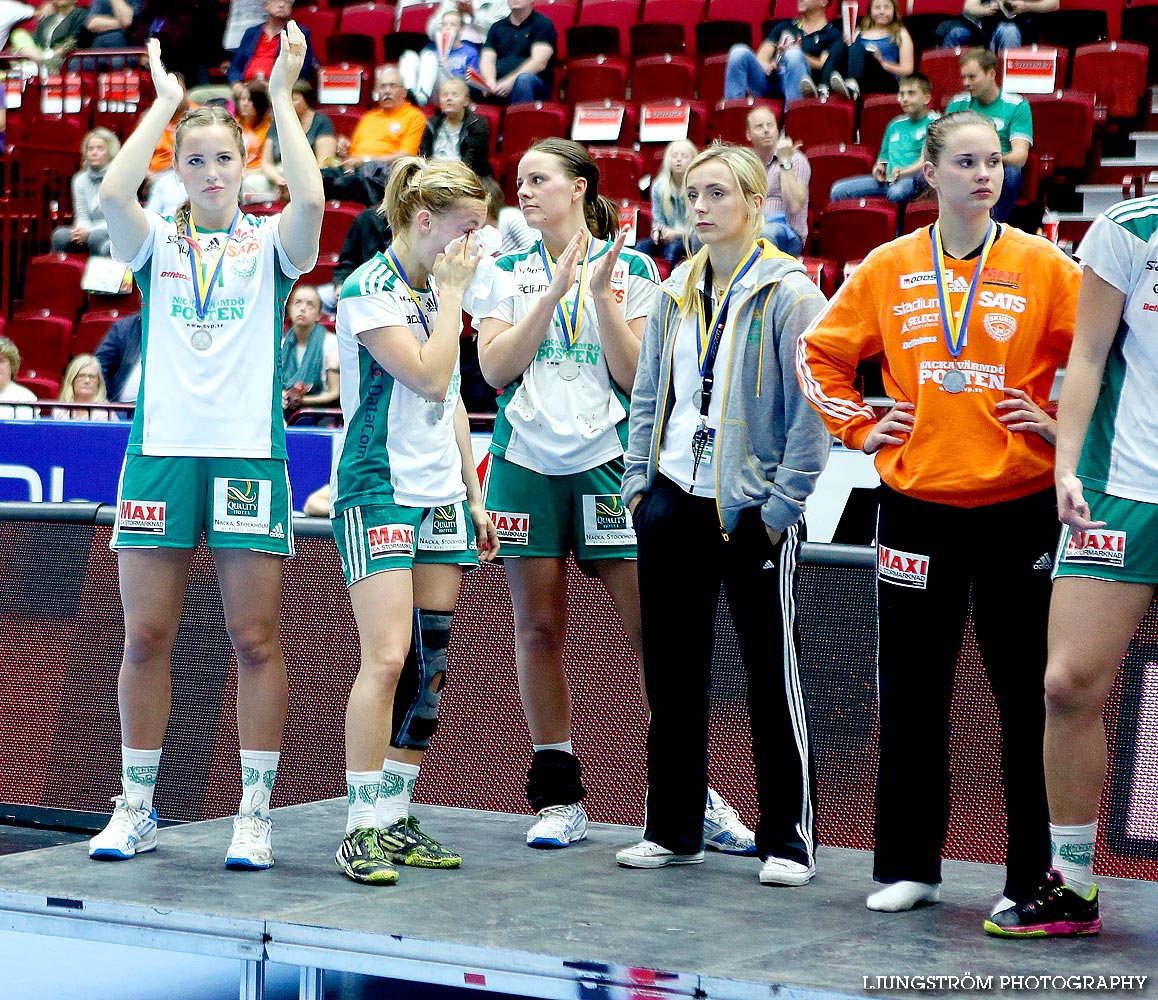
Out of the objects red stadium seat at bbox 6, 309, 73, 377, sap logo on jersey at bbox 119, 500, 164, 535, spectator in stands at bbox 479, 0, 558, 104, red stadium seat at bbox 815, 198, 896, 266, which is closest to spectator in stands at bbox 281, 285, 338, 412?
red stadium seat at bbox 6, 309, 73, 377

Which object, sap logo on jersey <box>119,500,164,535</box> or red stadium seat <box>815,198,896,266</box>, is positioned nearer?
sap logo on jersey <box>119,500,164,535</box>

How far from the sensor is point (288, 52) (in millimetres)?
3600

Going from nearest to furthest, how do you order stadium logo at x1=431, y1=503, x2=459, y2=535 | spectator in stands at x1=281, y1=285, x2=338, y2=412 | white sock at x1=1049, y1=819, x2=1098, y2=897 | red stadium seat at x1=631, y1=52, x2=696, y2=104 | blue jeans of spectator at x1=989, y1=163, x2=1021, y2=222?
white sock at x1=1049, y1=819, x2=1098, y2=897
stadium logo at x1=431, y1=503, x2=459, y2=535
spectator in stands at x1=281, y1=285, x2=338, y2=412
blue jeans of spectator at x1=989, y1=163, x2=1021, y2=222
red stadium seat at x1=631, y1=52, x2=696, y2=104

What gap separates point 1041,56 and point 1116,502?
7295mm

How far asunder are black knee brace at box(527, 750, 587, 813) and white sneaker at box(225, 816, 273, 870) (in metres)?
0.77

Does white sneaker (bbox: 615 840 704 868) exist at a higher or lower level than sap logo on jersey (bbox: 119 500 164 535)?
lower

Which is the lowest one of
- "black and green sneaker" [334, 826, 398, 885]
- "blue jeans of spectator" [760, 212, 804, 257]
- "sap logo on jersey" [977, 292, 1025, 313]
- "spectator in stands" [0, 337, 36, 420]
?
"black and green sneaker" [334, 826, 398, 885]

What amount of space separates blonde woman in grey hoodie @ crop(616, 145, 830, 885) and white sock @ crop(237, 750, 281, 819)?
0.95 m

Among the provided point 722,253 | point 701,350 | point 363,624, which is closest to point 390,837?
point 363,624

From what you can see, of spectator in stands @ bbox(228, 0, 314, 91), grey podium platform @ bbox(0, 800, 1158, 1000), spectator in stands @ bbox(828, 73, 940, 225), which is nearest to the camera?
grey podium platform @ bbox(0, 800, 1158, 1000)

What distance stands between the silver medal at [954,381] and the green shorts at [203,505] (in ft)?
5.25

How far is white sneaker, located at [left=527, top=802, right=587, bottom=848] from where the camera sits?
4098 millimetres

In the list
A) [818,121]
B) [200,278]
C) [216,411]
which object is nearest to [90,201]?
[818,121]

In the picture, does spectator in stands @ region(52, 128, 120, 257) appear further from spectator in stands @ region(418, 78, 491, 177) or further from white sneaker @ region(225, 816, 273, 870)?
white sneaker @ region(225, 816, 273, 870)
